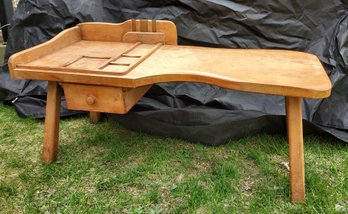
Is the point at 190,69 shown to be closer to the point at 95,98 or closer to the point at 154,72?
the point at 154,72

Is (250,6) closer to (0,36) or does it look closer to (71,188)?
(71,188)

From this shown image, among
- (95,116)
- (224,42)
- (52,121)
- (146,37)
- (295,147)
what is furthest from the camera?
(95,116)

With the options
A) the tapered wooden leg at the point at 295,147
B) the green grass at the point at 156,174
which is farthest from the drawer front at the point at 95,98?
the tapered wooden leg at the point at 295,147

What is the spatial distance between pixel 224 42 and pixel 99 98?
85 centimetres

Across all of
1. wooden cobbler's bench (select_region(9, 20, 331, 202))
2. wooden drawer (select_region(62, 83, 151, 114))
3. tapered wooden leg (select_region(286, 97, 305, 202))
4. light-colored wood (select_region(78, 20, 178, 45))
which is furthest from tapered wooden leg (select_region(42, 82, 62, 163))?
tapered wooden leg (select_region(286, 97, 305, 202))

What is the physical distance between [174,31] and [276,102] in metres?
0.67

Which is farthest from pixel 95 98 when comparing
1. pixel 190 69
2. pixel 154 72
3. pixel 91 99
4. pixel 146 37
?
pixel 146 37

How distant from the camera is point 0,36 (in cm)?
259

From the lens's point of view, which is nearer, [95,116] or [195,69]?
[195,69]

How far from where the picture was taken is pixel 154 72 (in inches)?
51.5

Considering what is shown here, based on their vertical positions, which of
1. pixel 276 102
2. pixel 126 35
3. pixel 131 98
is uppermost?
pixel 126 35

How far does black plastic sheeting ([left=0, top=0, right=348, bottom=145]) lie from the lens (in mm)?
1796

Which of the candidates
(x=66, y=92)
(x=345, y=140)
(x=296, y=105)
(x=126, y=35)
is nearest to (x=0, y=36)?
(x=126, y=35)

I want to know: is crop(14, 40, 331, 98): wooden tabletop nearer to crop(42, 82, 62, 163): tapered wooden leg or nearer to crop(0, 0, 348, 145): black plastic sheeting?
crop(42, 82, 62, 163): tapered wooden leg
